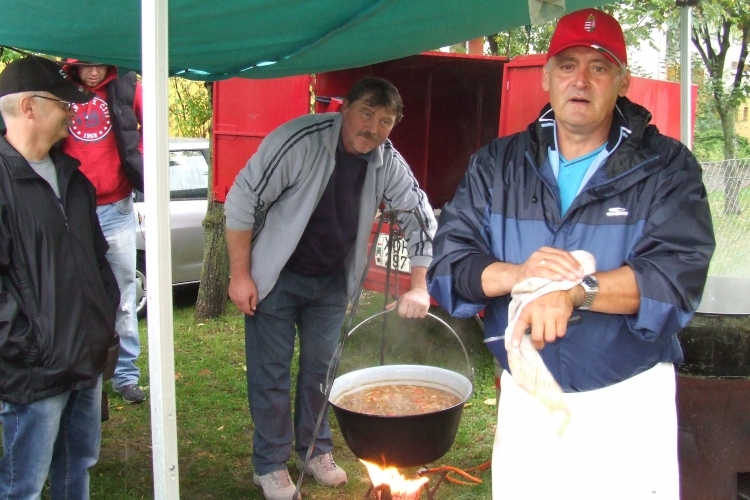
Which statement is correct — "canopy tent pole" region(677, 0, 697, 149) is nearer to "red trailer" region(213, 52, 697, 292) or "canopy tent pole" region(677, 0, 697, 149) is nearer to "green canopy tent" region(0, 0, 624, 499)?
"green canopy tent" region(0, 0, 624, 499)

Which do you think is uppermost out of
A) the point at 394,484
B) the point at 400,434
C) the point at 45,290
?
the point at 45,290

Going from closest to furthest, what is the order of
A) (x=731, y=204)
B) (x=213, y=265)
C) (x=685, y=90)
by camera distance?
(x=685, y=90) → (x=213, y=265) → (x=731, y=204)

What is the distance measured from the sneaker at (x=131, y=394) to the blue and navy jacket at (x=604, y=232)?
10.8 ft

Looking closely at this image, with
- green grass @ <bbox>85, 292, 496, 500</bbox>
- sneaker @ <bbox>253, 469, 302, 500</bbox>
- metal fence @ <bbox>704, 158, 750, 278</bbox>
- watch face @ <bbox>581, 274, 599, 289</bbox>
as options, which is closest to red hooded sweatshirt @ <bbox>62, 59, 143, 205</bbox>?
green grass @ <bbox>85, 292, 496, 500</bbox>

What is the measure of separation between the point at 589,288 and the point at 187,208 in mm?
6212

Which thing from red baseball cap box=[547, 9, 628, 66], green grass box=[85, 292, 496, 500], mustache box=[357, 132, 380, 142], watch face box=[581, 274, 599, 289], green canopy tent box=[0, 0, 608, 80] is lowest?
green grass box=[85, 292, 496, 500]

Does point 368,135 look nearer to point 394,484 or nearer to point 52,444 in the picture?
point 394,484

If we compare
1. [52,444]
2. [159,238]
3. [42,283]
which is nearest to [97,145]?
[42,283]

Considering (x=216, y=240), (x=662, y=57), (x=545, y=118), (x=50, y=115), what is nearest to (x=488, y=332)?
(x=545, y=118)

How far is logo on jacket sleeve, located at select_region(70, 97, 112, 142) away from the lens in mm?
4328

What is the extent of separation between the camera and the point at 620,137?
211cm

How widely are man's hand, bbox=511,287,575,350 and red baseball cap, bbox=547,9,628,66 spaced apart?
785 millimetres

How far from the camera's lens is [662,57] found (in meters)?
13.6

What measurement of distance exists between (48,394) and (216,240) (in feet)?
14.0
